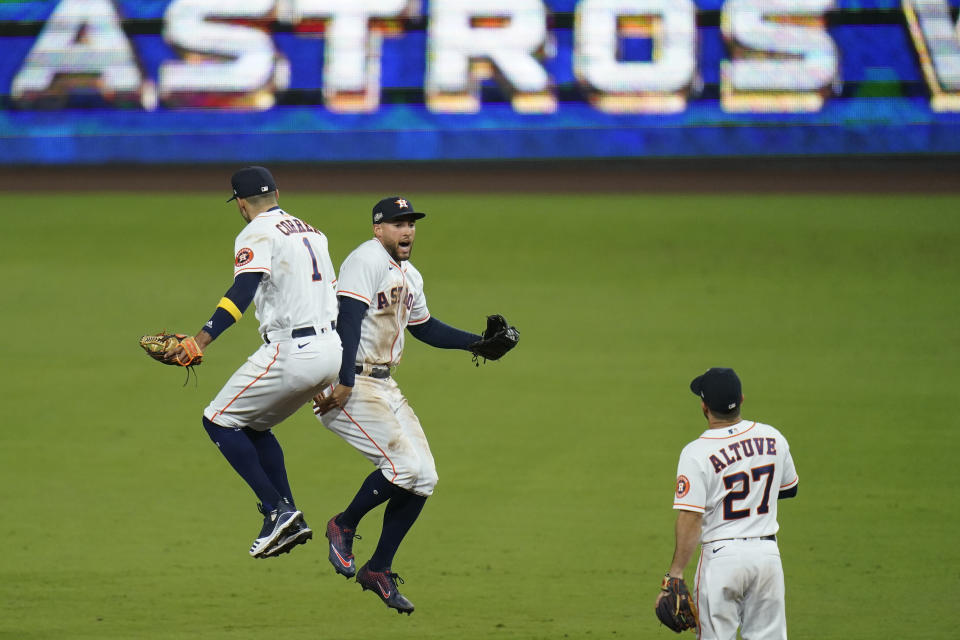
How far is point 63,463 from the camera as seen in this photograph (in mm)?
14383

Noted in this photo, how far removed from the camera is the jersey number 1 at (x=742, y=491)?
689cm

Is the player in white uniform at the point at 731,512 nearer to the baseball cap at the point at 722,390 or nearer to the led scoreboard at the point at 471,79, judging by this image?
the baseball cap at the point at 722,390

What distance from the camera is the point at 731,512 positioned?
6969 mm

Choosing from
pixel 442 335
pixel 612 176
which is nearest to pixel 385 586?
pixel 442 335

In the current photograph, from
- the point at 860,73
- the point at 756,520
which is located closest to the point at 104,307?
the point at 860,73

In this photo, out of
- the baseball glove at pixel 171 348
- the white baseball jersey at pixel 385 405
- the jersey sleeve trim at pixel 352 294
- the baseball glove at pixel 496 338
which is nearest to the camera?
the baseball glove at pixel 171 348

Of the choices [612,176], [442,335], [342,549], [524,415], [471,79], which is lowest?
[524,415]

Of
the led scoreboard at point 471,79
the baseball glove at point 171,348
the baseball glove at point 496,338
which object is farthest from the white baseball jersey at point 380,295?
the led scoreboard at point 471,79

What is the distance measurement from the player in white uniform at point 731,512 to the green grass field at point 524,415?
324 cm

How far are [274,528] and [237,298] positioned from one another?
4.63ft

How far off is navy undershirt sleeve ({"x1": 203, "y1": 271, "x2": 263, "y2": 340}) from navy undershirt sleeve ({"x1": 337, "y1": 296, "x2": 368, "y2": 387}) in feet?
1.77

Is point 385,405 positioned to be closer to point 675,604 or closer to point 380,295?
point 380,295

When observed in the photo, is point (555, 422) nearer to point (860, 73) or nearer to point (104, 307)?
point (104, 307)

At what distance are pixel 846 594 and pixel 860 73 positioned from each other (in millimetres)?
12785
